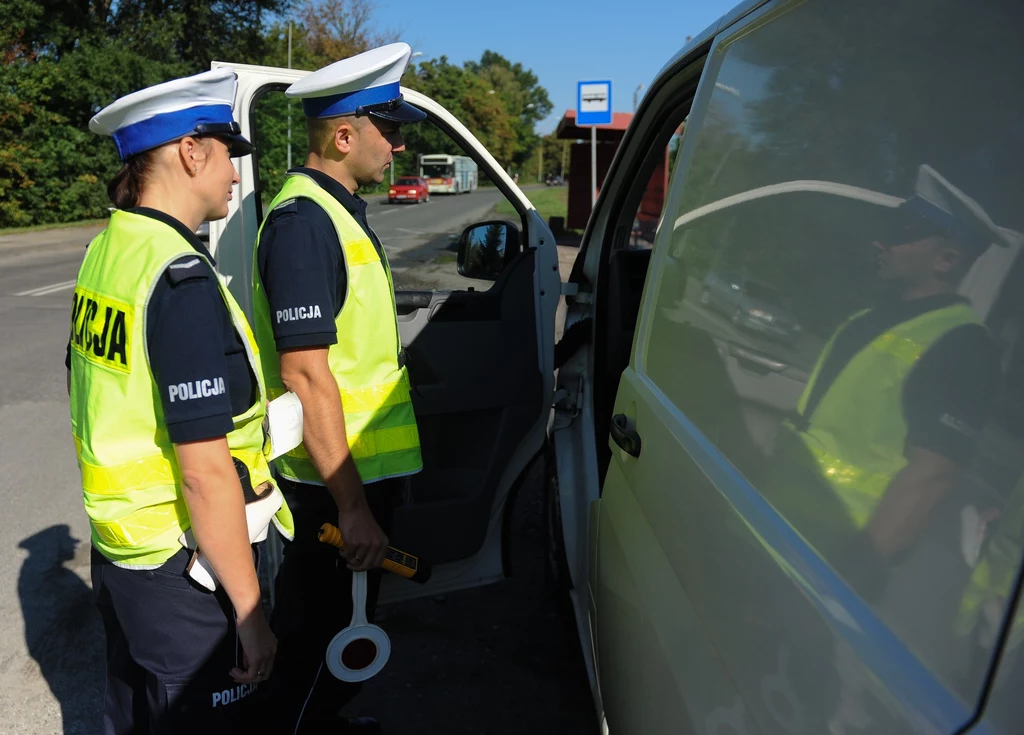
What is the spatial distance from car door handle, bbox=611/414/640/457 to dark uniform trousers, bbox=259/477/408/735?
75 centimetres

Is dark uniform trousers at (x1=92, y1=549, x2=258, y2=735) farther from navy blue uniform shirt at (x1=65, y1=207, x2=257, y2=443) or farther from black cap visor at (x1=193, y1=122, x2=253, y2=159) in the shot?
black cap visor at (x1=193, y1=122, x2=253, y2=159)

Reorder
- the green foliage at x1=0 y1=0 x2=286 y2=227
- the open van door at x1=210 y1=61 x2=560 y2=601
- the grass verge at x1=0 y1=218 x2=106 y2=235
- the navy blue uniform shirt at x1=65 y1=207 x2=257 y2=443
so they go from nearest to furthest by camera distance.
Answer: the navy blue uniform shirt at x1=65 y1=207 x2=257 y2=443, the open van door at x1=210 y1=61 x2=560 y2=601, the grass verge at x1=0 y1=218 x2=106 y2=235, the green foliage at x1=0 y1=0 x2=286 y2=227

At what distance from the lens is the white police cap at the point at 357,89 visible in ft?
6.93

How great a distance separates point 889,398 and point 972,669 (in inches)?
11.3

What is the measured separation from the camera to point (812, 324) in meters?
1.08

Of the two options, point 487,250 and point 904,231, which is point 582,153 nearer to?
point 487,250

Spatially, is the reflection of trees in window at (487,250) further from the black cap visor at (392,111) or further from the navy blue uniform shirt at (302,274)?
the navy blue uniform shirt at (302,274)

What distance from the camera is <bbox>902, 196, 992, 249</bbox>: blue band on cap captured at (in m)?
0.81

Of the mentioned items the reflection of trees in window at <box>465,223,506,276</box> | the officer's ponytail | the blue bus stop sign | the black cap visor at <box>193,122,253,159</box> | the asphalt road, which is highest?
the blue bus stop sign

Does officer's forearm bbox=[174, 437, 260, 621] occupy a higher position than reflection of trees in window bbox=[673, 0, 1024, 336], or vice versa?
reflection of trees in window bbox=[673, 0, 1024, 336]

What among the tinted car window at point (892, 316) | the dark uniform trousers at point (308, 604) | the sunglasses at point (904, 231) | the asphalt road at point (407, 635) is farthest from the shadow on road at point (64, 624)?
the sunglasses at point (904, 231)

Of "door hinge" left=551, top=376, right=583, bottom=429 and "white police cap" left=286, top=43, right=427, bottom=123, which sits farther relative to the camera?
"door hinge" left=551, top=376, right=583, bottom=429

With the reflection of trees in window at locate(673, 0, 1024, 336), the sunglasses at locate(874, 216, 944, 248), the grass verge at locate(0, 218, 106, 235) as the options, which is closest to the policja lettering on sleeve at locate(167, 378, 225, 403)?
the reflection of trees in window at locate(673, 0, 1024, 336)

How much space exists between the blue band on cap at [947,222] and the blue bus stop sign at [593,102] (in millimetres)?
10660
